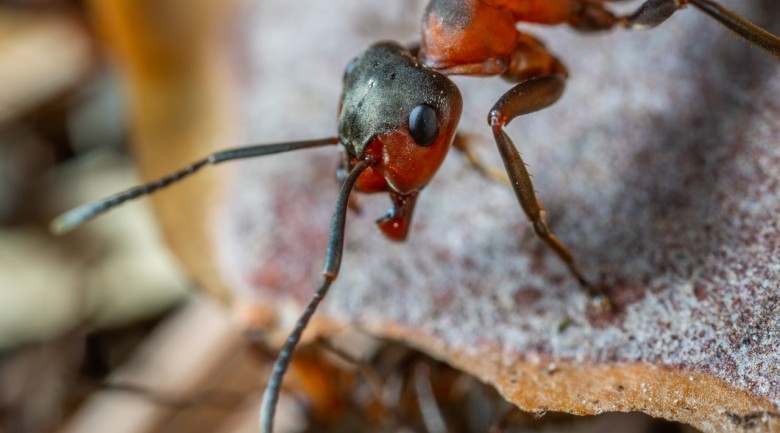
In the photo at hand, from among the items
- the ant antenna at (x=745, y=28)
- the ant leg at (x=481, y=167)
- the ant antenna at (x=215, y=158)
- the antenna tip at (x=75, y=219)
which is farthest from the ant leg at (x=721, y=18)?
the antenna tip at (x=75, y=219)

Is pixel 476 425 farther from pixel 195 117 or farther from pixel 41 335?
pixel 41 335

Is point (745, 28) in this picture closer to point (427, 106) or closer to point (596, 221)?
point (596, 221)

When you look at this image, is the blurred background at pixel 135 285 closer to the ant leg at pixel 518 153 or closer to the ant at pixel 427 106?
the ant leg at pixel 518 153

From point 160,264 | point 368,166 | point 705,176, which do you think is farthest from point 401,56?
point 160,264

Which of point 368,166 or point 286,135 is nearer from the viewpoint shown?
point 368,166

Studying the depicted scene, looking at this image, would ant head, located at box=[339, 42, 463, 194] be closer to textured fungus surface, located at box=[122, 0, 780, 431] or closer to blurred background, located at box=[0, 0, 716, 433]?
textured fungus surface, located at box=[122, 0, 780, 431]

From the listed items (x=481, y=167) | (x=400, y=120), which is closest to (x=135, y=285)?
(x=481, y=167)
